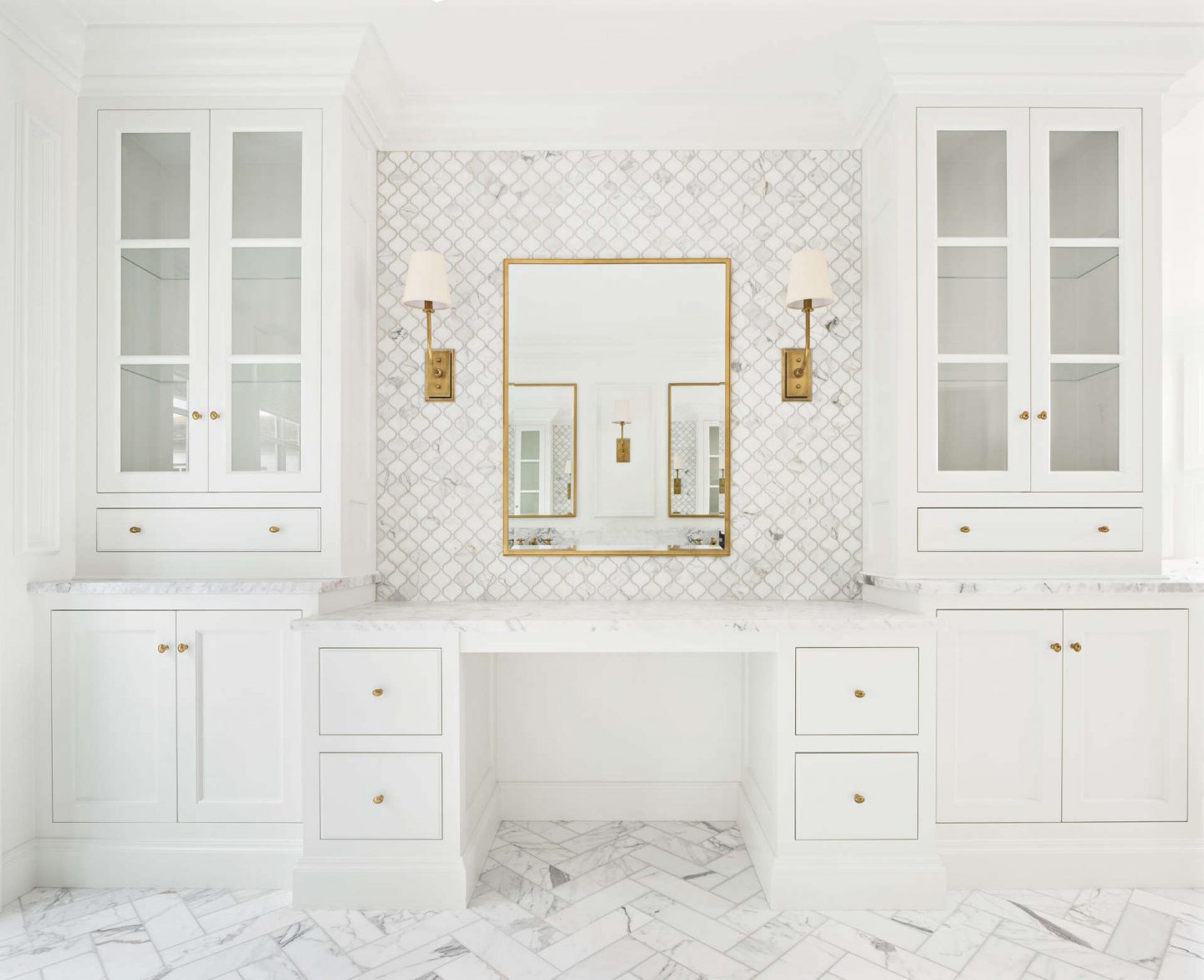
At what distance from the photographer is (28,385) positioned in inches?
87.0

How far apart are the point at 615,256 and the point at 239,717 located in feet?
6.59

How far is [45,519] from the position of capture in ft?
7.46

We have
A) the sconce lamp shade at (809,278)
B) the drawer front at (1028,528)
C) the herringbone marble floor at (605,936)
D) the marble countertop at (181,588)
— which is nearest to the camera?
the herringbone marble floor at (605,936)

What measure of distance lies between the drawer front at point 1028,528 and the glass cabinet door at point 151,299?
2402 mm

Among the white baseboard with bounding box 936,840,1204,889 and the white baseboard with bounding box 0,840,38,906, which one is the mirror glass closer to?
the white baseboard with bounding box 936,840,1204,889

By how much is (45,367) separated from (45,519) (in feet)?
1.57

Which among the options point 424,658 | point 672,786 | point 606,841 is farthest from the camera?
point 672,786

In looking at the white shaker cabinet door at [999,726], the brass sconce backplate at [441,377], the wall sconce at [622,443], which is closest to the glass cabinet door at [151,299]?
the brass sconce backplate at [441,377]

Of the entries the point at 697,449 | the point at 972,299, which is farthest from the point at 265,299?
the point at 972,299

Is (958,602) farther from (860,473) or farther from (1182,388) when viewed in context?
(1182,388)

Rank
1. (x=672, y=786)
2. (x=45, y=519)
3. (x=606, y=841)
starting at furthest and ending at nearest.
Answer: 1. (x=672, y=786)
2. (x=606, y=841)
3. (x=45, y=519)

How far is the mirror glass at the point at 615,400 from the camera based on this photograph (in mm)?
2660

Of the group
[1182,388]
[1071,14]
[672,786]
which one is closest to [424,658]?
[672,786]

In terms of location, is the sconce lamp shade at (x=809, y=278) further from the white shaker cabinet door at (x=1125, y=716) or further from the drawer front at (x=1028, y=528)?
the white shaker cabinet door at (x=1125, y=716)
